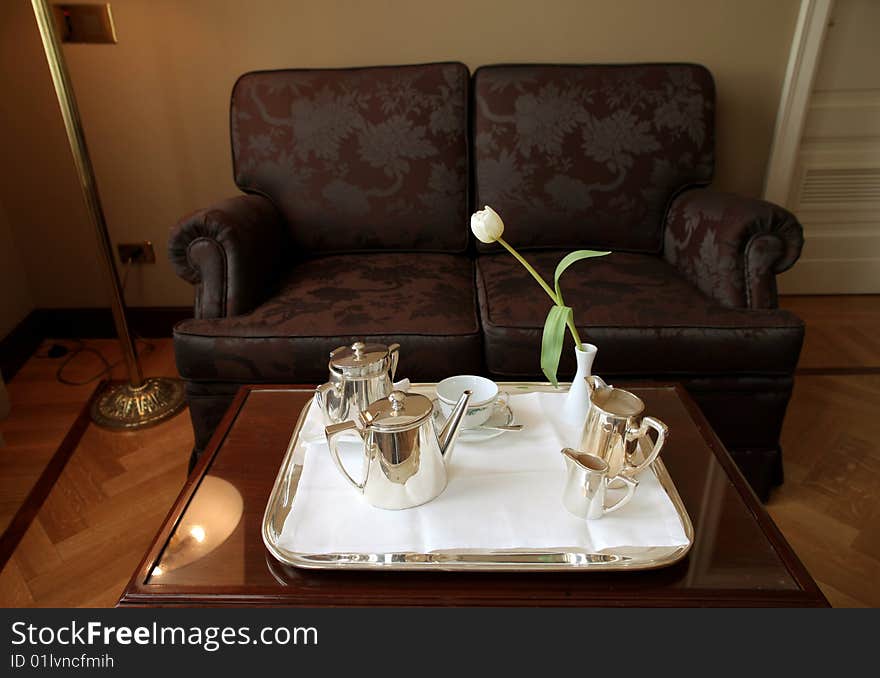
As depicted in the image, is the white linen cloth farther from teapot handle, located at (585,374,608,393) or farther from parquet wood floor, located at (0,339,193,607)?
parquet wood floor, located at (0,339,193,607)

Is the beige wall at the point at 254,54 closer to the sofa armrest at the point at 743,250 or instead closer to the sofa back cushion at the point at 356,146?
the sofa back cushion at the point at 356,146

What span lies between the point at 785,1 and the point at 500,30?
→ 2.81 feet

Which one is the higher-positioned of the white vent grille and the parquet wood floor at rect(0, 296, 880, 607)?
the white vent grille

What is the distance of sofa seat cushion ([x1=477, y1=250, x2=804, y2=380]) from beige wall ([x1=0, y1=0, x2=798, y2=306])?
37.3 inches

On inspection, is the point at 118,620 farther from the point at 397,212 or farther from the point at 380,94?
the point at 380,94

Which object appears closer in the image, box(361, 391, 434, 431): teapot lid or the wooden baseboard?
box(361, 391, 434, 431): teapot lid

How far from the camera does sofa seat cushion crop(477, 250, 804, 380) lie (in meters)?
1.25

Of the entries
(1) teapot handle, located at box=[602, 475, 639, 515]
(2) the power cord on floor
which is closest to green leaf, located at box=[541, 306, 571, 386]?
(1) teapot handle, located at box=[602, 475, 639, 515]

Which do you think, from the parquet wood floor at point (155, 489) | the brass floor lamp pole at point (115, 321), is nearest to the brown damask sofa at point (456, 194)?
the parquet wood floor at point (155, 489)

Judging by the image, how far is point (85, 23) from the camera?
1.81 meters

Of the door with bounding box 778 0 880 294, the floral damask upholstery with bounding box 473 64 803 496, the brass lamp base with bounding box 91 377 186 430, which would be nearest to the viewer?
the floral damask upholstery with bounding box 473 64 803 496

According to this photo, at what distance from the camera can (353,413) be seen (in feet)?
2.85

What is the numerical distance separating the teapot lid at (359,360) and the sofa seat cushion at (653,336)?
0.47 meters

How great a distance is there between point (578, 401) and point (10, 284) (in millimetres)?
1983
